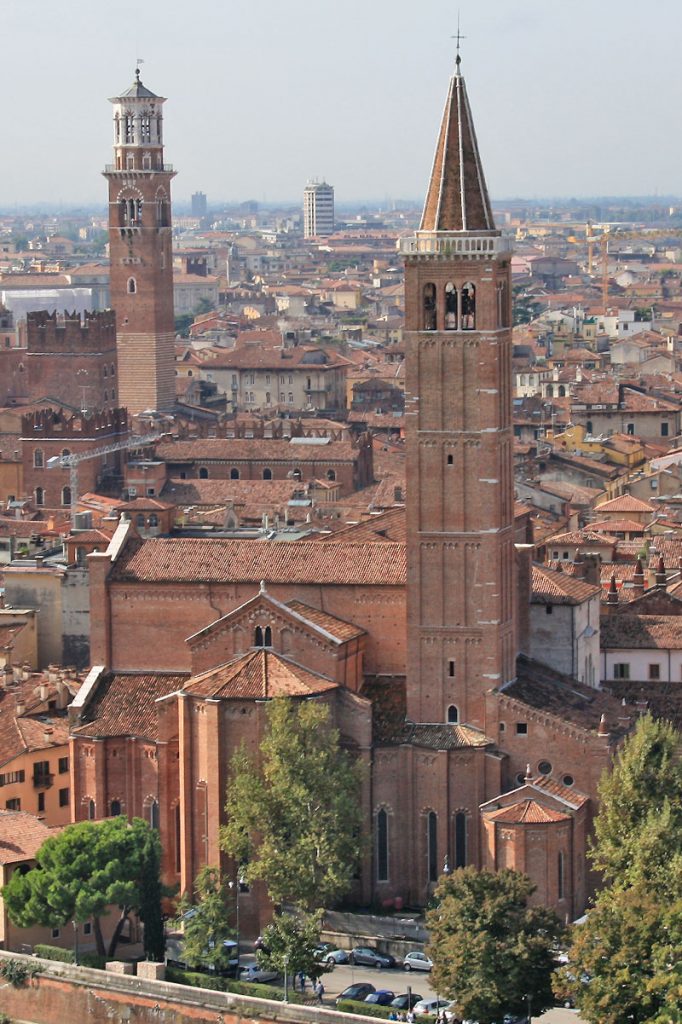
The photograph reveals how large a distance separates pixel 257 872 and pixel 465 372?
8.80 metres

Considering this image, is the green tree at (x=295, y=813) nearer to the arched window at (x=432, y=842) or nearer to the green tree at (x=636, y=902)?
the arched window at (x=432, y=842)

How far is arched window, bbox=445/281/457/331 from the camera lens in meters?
47.7

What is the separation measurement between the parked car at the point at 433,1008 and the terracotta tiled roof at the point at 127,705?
26.7 feet

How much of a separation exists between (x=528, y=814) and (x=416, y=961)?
3.16 m

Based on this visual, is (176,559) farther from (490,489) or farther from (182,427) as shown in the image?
(182,427)

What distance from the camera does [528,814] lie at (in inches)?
1799

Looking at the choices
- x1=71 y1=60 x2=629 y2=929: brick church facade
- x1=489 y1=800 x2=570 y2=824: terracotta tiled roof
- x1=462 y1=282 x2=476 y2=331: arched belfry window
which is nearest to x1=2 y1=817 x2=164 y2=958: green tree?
x1=71 y1=60 x2=629 y2=929: brick church facade

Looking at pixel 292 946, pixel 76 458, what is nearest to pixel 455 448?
pixel 292 946

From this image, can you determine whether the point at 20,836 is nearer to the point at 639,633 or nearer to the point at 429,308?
the point at 429,308

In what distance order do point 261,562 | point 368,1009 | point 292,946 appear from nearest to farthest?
point 368,1009, point 292,946, point 261,562

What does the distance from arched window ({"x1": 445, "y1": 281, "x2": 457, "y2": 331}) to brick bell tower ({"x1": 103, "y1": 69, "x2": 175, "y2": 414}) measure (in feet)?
159

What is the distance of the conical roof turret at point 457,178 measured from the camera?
1889 inches

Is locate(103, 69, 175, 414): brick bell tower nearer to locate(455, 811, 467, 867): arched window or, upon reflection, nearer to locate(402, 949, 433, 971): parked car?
locate(455, 811, 467, 867): arched window

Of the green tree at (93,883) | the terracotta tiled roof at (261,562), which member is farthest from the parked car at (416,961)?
the terracotta tiled roof at (261,562)
